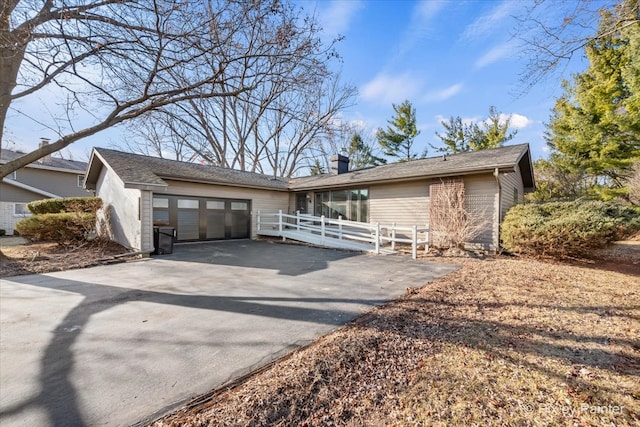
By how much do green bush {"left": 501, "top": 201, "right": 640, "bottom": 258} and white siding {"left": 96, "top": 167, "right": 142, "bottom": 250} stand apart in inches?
441

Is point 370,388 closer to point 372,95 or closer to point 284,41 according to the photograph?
point 284,41

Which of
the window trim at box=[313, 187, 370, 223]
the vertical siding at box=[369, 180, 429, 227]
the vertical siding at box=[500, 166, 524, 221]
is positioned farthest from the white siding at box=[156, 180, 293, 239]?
the vertical siding at box=[500, 166, 524, 221]

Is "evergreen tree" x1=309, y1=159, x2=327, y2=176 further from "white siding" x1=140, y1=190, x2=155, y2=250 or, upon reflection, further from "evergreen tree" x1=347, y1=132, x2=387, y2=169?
"white siding" x1=140, y1=190, x2=155, y2=250

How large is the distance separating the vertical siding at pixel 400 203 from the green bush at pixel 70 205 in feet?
35.6

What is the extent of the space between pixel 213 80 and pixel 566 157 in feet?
60.7

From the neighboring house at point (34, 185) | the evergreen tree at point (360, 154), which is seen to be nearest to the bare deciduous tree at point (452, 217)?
the evergreen tree at point (360, 154)

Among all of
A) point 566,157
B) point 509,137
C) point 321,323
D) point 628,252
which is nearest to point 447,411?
point 321,323

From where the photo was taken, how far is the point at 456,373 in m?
2.38

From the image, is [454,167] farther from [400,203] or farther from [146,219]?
[146,219]

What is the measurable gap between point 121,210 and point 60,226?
6.65ft

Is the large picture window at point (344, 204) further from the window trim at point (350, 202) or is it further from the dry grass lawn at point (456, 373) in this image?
the dry grass lawn at point (456, 373)

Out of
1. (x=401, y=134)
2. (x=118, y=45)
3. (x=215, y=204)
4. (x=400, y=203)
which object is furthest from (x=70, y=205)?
(x=401, y=134)

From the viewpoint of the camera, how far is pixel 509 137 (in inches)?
803

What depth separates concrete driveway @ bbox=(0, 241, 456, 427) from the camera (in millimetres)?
2068
